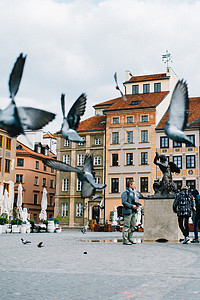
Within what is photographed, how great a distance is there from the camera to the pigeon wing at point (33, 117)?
1949 mm

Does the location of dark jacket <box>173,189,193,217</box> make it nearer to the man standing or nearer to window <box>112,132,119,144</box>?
the man standing

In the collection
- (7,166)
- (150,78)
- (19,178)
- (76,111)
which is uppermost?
(150,78)

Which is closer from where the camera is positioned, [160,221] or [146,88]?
[160,221]

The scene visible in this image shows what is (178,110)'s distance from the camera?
7.49 feet

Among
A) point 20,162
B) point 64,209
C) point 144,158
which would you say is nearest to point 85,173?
point 144,158

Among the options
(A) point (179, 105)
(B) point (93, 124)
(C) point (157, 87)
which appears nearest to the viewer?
(A) point (179, 105)

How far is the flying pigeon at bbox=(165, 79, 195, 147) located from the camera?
218 cm

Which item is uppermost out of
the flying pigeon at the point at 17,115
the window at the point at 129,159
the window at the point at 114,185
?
the window at the point at 129,159

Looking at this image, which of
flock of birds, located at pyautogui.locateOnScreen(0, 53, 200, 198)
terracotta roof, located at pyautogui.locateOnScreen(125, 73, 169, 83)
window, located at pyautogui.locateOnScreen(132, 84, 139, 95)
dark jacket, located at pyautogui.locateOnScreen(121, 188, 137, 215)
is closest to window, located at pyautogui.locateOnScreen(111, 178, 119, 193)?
window, located at pyautogui.locateOnScreen(132, 84, 139, 95)

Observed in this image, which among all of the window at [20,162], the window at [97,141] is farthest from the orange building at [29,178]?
the window at [97,141]

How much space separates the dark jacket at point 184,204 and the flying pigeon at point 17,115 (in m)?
16.5

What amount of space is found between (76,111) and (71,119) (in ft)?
0.24

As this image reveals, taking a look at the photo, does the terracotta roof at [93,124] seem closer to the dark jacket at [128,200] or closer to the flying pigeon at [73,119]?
the dark jacket at [128,200]

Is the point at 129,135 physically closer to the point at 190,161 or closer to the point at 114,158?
the point at 114,158
